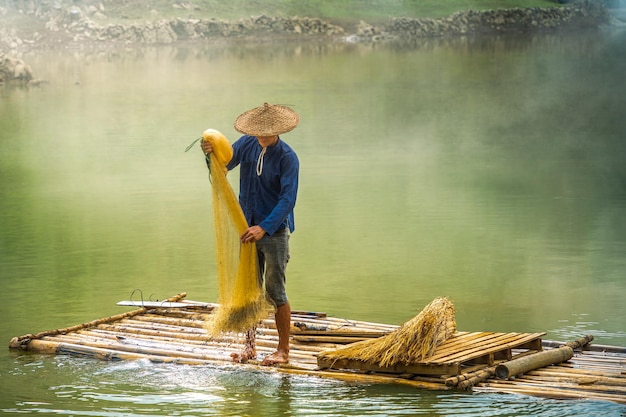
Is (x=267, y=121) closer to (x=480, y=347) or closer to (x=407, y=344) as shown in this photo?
(x=407, y=344)

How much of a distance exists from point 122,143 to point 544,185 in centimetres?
1057

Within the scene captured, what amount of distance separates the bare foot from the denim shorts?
0.23 m

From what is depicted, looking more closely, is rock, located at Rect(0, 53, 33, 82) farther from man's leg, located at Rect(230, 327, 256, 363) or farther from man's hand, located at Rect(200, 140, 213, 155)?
man's leg, located at Rect(230, 327, 256, 363)

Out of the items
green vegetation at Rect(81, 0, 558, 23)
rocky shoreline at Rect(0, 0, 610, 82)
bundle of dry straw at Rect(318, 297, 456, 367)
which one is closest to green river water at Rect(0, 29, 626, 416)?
bundle of dry straw at Rect(318, 297, 456, 367)

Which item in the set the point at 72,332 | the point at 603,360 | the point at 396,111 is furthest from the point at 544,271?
the point at 396,111

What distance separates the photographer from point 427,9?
35.1 m

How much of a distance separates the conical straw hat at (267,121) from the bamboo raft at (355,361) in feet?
3.41

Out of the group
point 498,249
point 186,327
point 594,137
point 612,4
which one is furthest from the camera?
point 612,4

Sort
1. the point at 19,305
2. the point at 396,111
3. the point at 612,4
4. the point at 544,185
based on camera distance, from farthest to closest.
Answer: the point at 612,4 < the point at 396,111 < the point at 544,185 < the point at 19,305

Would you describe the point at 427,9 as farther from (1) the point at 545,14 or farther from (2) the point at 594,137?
(2) the point at 594,137

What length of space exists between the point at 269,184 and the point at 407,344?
104 cm

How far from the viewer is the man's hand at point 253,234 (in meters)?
5.71

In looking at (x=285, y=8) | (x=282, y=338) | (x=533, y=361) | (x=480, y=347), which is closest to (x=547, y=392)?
(x=533, y=361)

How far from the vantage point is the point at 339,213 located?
475 inches
